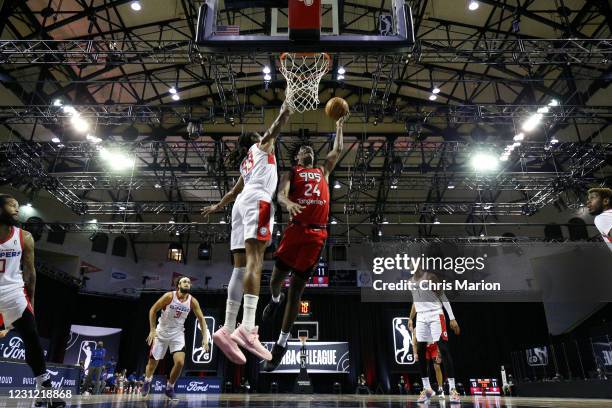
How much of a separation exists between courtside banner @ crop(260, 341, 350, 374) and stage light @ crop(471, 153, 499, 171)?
8.76 m

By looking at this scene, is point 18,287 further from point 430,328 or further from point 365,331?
point 365,331

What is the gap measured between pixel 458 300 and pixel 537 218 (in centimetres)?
506

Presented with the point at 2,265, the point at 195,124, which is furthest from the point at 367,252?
the point at 2,265

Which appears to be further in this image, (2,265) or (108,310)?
(108,310)

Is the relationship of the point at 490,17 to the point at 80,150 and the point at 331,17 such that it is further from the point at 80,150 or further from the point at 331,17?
the point at 80,150

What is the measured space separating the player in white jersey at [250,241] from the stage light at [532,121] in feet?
35.4

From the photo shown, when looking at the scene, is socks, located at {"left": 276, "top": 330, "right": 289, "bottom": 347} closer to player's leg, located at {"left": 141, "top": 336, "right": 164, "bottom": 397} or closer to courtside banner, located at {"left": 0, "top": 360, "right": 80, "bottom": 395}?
player's leg, located at {"left": 141, "top": 336, "right": 164, "bottom": 397}

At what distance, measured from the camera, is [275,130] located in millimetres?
3350

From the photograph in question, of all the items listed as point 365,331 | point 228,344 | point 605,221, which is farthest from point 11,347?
point 605,221

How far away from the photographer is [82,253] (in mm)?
19672

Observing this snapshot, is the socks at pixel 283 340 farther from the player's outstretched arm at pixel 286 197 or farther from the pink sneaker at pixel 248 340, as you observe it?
the player's outstretched arm at pixel 286 197

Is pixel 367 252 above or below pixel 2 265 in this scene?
above

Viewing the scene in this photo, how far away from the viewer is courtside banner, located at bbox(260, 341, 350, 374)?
52.7 ft

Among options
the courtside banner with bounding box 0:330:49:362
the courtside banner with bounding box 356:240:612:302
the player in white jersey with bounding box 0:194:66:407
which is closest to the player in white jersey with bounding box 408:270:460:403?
the player in white jersey with bounding box 0:194:66:407
